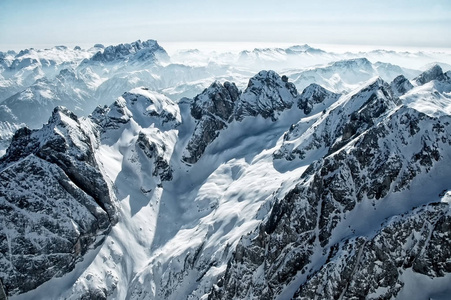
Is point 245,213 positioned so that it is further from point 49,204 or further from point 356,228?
point 49,204

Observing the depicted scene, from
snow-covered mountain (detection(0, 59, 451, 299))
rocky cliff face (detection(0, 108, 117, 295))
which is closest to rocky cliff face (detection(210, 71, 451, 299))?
snow-covered mountain (detection(0, 59, 451, 299))

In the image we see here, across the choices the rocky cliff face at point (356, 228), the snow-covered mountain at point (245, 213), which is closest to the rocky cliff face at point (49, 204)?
the snow-covered mountain at point (245, 213)

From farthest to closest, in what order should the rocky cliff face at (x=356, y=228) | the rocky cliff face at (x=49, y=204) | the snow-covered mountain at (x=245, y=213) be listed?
→ the rocky cliff face at (x=49, y=204), the snow-covered mountain at (x=245, y=213), the rocky cliff face at (x=356, y=228)

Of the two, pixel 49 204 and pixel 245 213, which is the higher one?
pixel 49 204

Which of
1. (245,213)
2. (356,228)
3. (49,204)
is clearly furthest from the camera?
(245,213)

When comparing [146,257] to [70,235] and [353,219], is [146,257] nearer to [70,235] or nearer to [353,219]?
[70,235]

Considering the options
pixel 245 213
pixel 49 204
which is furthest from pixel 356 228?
pixel 49 204

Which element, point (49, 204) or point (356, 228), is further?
point (49, 204)

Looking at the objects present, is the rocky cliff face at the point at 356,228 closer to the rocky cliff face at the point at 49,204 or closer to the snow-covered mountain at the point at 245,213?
the snow-covered mountain at the point at 245,213
